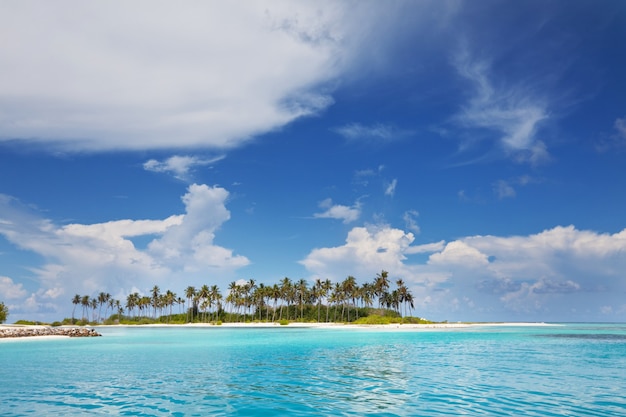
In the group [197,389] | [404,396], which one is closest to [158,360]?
[197,389]

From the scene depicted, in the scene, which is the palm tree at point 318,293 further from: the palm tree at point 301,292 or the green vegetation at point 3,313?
the green vegetation at point 3,313

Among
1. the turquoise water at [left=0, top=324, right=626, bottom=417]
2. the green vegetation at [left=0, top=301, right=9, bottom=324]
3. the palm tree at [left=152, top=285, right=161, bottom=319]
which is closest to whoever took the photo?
the turquoise water at [left=0, top=324, right=626, bottom=417]

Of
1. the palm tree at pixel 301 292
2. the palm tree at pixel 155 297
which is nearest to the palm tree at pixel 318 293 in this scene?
the palm tree at pixel 301 292

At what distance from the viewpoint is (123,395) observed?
67.6 feet

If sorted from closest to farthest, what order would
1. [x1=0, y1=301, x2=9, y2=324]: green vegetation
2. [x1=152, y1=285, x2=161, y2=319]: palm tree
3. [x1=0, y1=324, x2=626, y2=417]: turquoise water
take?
[x1=0, y1=324, x2=626, y2=417]: turquoise water
[x1=0, y1=301, x2=9, y2=324]: green vegetation
[x1=152, y1=285, x2=161, y2=319]: palm tree

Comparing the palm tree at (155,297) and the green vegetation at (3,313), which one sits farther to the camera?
the palm tree at (155,297)

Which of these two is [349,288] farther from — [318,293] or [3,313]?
[3,313]

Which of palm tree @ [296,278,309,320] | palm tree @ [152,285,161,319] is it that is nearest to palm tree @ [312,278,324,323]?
palm tree @ [296,278,309,320]

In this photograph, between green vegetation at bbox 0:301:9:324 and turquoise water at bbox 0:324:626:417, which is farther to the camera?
green vegetation at bbox 0:301:9:324

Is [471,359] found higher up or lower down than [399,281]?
lower down

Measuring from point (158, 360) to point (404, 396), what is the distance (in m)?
23.7

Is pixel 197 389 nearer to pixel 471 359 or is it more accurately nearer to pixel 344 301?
pixel 471 359

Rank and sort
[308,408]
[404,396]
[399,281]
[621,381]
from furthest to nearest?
[399,281], [621,381], [404,396], [308,408]

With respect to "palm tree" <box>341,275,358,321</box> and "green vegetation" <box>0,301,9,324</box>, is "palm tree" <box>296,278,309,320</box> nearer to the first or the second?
"palm tree" <box>341,275,358,321</box>
